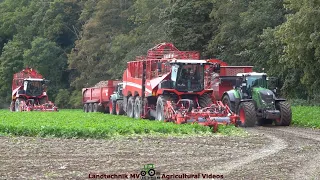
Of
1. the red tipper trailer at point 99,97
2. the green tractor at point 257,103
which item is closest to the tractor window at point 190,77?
the green tractor at point 257,103

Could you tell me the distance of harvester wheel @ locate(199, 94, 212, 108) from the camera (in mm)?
26047

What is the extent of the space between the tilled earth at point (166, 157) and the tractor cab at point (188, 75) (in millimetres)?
7295

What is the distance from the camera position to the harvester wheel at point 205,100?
26047mm

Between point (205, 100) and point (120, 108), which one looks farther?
point (120, 108)

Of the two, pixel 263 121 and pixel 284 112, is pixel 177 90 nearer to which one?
pixel 263 121

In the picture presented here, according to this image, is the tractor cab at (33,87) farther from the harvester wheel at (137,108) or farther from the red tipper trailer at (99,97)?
the harvester wheel at (137,108)

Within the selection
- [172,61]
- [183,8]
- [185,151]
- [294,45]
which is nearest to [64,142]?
[185,151]

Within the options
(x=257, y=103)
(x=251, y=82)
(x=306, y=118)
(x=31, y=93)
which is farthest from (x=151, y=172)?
(x=31, y=93)

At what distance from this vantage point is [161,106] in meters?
26.0

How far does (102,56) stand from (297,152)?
168 ft

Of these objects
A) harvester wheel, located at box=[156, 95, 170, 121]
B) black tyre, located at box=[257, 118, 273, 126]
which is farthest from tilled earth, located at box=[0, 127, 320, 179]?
harvester wheel, located at box=[156, 95, 170, 121]

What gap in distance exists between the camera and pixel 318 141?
18.2 meters

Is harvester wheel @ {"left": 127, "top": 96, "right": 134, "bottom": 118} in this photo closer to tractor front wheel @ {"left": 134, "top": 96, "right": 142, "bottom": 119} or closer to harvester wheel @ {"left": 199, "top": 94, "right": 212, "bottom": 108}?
tractor front wheel @ {"left": 134, "top": 96, "right": 142, "bottom": 119}

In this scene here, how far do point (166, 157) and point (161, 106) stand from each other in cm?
1235
